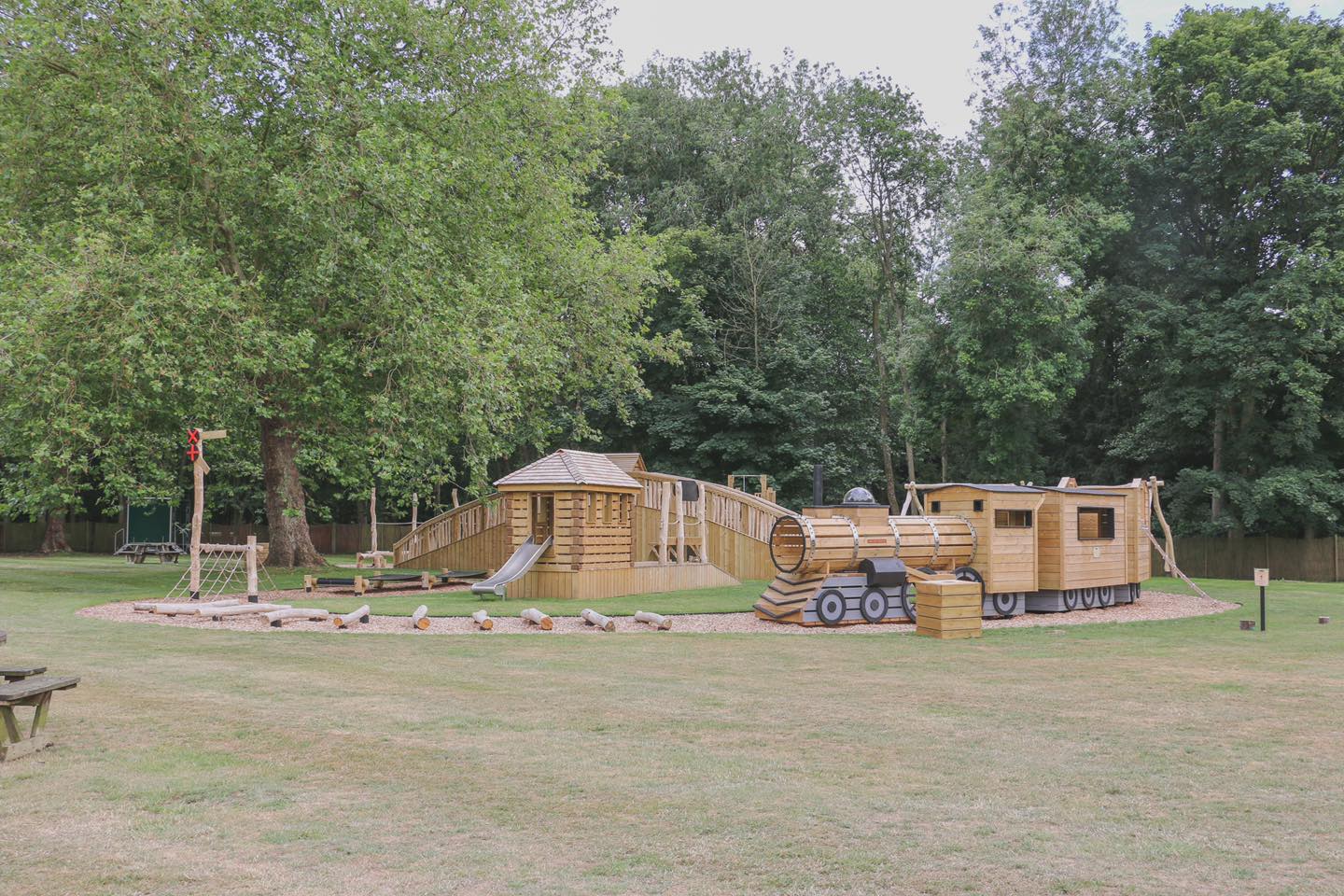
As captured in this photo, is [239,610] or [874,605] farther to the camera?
[874,605]

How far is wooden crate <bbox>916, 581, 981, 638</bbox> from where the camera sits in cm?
1501

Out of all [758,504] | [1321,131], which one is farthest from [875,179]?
[758,504]

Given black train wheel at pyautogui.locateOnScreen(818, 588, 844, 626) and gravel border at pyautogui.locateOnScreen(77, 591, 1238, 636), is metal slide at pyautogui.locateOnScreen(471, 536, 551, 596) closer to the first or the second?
gravel border at pyautogui.locateOnScreen(77, 591, 1238, 636)

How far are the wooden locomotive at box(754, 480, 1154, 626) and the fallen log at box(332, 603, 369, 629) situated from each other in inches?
248

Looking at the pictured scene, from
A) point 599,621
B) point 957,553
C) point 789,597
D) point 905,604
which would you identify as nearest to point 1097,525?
point 957,553

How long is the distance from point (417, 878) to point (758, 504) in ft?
73.2

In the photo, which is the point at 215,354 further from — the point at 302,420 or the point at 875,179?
the point at 875,179

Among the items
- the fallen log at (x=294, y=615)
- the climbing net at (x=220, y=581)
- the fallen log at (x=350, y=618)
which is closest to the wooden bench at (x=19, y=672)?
the fallen log at (x=350, y=618)

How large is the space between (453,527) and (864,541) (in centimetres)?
1496

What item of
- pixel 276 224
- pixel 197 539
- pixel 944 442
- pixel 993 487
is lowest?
pixel 197 539

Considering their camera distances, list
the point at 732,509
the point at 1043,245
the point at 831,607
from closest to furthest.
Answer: the point at 831,607 < the point at 732,509 < the point at 1043,245

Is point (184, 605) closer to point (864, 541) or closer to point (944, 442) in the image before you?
point (864, 541)

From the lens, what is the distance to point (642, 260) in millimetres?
32969

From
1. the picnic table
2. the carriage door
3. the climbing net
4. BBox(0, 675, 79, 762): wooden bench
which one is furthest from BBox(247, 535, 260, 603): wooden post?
BBox(0, 675, 79, 762): wooden bench
